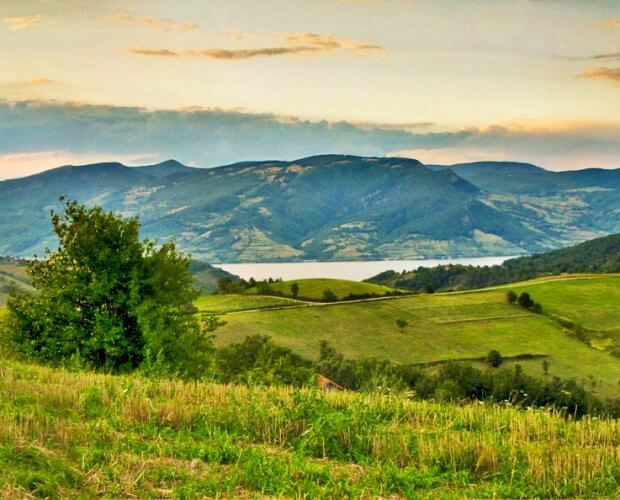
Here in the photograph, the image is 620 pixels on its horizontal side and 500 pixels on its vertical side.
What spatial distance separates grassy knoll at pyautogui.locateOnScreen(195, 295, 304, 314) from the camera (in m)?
138

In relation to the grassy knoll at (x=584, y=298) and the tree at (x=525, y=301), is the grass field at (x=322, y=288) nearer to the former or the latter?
the tree at (x=525, y=301)

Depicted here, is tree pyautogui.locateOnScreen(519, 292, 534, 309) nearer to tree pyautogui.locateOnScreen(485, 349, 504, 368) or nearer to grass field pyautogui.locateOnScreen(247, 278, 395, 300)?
grass field pyautogui.locateOnScreen(247, 278, 395, 300)

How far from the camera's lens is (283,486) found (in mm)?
9047

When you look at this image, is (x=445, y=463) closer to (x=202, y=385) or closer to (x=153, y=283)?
(x=202, y=385)

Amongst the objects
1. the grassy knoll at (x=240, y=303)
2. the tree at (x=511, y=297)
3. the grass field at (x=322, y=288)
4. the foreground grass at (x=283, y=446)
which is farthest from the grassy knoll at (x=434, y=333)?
the foreground grass at (x=283, y=446)

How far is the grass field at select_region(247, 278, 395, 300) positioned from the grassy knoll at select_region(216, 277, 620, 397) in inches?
576

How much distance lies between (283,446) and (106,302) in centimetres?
3217

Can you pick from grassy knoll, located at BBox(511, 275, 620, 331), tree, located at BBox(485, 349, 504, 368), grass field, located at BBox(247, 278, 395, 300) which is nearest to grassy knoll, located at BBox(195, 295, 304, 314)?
grass field, located at BBox(247, 278, 395, 300)

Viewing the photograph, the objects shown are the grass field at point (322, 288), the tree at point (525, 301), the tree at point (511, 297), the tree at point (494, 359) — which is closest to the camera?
the tree at point (494, 359)

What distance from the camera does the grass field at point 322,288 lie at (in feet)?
535

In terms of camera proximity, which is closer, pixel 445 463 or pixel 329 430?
pixel 445 463

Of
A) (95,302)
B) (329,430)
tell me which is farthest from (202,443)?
(95,302)

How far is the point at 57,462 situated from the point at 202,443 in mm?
2309

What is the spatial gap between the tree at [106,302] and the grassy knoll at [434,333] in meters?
62.4
